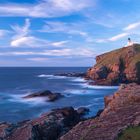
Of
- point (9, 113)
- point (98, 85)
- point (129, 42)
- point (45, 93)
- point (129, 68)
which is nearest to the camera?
point (9, 113)

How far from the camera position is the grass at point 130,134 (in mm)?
23500

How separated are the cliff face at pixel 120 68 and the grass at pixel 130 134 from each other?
80.5 metres

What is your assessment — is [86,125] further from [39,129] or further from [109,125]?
[39,129]

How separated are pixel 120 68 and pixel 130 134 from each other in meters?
95.9

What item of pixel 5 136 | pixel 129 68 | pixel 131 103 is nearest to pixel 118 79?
Answer: pixel 129 68

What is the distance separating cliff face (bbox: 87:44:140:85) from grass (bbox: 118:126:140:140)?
3170 inches

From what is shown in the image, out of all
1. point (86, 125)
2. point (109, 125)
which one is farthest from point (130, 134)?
point (86, 125)

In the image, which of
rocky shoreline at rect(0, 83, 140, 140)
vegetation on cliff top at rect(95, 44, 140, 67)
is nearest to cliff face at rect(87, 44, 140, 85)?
vegetation on cliff top at rect(95, 44, 140, 67)

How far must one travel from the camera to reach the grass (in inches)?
925

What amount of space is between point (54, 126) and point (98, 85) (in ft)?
247

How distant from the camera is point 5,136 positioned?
29078mm

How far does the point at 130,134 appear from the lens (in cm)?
2402

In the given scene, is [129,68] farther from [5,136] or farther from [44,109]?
[5,136]

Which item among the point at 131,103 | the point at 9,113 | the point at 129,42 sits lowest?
the point at 9,113
